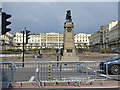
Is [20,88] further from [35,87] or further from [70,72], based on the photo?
[70,72]

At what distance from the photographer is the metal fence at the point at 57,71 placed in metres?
7.61

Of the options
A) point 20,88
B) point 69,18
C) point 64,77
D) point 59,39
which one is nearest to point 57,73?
point 64,77

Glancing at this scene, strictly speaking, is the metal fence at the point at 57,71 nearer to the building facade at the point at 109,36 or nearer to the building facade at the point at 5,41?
the building facade at the point at 109,36

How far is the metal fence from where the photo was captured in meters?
7.61

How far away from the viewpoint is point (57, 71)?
795cm

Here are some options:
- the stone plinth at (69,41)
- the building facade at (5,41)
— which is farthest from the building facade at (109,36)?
the building facade at (5,41)

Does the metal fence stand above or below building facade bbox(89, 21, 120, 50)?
below

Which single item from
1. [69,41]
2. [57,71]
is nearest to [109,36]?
[69,41]

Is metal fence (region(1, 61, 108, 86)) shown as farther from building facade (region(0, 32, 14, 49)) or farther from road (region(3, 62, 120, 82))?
building facade (region(0, 32, 14, 49))

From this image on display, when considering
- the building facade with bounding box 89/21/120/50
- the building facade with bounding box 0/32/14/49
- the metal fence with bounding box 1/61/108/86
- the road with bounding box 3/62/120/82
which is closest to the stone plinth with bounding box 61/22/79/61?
the metal fence with bounding box 1/61/108/86

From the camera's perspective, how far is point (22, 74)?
8547 mm

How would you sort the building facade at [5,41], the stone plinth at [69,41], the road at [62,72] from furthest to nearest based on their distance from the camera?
the building facade at [5,41] < the stone plinth at [69,41] < the road at [62,72]

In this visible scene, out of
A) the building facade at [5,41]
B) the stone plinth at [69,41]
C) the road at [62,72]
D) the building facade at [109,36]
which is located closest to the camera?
the road at [62,72]

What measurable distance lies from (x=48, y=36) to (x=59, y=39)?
9.72m
